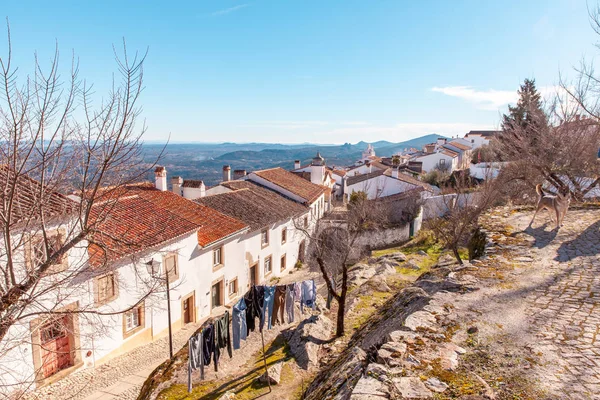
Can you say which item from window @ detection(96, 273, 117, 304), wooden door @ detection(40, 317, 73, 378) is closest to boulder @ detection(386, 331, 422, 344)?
window @ detection(96, 273, 117, 304)

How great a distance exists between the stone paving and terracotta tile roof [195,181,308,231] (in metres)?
16.0

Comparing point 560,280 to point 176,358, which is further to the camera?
point 176,358

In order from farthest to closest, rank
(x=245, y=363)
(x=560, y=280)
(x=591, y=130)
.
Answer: (x=591, y=130) < (x=245, y=363) < (x=560, y=280)

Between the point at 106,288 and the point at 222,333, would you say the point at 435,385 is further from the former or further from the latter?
the point at 106,288

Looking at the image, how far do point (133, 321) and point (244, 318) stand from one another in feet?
20.9

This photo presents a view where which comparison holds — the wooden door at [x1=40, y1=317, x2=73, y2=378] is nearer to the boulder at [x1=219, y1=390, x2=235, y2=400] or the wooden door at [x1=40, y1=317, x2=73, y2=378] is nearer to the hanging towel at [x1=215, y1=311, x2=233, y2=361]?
the hanging towel at [x1=215, y1=311, x2=233, y2=361]

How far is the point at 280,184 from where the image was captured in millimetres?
31609

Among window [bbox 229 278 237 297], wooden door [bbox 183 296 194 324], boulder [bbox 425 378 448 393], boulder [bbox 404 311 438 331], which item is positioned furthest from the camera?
window [bbox 229 278 237 297]

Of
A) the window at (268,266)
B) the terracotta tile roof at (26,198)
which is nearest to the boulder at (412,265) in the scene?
the window at (268,266)

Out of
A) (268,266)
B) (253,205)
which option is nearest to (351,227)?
(268,266)

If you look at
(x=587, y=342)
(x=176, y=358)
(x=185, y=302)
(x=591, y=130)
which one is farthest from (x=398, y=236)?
(x=587, y=342)

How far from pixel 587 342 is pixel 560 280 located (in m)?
2.66

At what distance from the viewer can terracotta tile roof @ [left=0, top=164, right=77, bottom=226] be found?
659 cm

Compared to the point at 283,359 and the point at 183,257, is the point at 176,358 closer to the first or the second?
the point at 283,359
